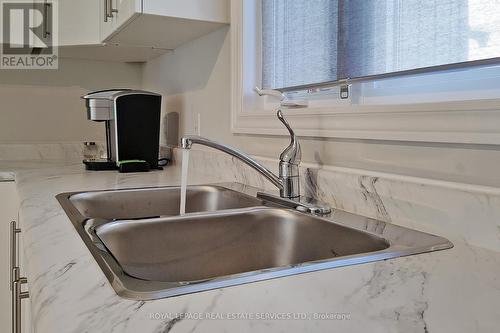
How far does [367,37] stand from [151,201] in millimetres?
783

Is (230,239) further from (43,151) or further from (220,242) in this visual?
(43,151)

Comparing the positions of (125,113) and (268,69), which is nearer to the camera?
(268,69)

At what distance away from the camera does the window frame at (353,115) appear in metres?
0.75

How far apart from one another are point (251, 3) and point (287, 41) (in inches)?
8.1

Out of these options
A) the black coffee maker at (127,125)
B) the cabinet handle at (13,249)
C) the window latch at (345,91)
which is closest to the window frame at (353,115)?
the window latch at (345,91)

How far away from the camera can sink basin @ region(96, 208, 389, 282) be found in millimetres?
933

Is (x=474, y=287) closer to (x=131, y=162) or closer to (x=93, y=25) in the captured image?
(x=131, y=162)

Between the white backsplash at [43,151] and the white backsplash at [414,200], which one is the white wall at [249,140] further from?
the white backsplash at [43,151]

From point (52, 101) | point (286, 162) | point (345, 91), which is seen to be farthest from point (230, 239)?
point (52, 101)

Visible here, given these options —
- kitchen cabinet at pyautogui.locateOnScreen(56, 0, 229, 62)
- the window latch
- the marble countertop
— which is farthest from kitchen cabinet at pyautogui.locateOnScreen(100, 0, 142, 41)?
the marble countertop

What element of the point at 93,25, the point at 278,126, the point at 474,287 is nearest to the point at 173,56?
the point at 93,25

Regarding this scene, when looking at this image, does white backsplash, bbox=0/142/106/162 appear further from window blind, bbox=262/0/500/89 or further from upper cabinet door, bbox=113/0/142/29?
window blind, bbox=262/0/500/89

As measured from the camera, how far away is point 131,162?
1.89 m

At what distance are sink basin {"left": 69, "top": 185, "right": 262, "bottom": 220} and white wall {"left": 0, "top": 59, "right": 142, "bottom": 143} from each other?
145 centimetres
